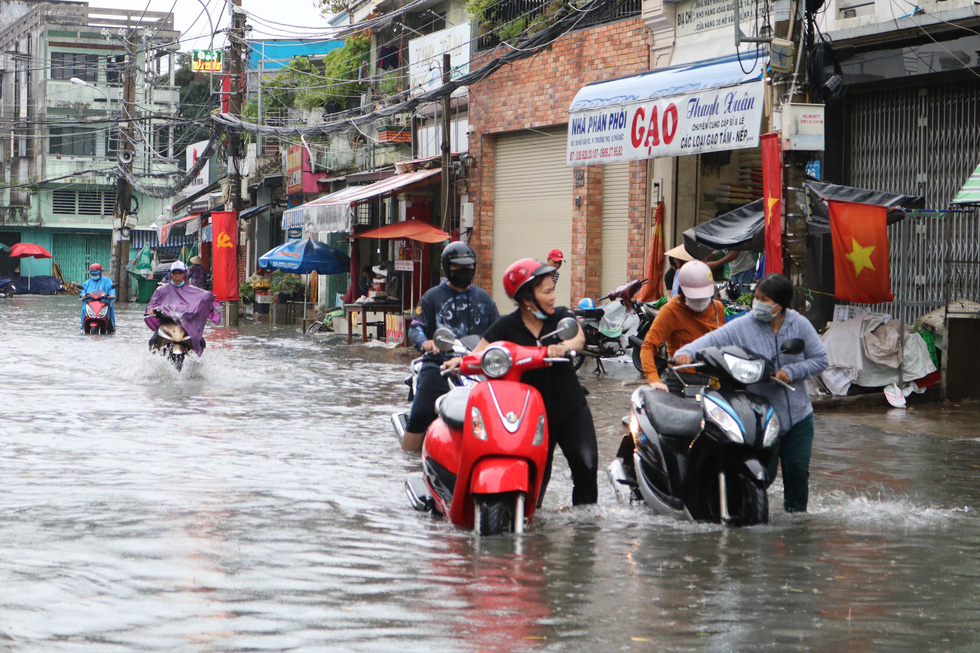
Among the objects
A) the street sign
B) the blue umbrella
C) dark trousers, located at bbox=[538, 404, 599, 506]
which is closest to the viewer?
dark trousers, located at bbox=[538, 404, 599, 506]

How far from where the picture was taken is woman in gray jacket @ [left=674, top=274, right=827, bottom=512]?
274 inches

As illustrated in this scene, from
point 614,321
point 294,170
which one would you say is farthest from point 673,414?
point 294,170

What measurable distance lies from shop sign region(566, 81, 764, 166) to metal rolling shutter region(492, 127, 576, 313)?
91.5 inches

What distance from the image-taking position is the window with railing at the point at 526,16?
64.4 ft

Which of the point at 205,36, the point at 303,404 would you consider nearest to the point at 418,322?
the point at 303,404

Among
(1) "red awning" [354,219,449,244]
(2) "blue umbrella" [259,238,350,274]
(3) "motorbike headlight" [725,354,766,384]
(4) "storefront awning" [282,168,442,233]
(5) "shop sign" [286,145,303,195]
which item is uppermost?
Answer: (5) "shop sign" [286,145,303,195]

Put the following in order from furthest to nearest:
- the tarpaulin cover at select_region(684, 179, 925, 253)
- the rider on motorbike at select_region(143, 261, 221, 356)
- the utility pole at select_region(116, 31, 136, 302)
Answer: the utility pole at select_region(116, 31, 136, 302) < the rider on motorbike at select_region(143, 261, 221, 356) < the tarpaulin cover at select_region(684, 179, 925, 253)

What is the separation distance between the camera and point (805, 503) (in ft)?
23.7

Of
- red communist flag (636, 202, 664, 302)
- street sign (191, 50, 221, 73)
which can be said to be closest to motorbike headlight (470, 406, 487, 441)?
red communist flag (636, 202, 664, 302)

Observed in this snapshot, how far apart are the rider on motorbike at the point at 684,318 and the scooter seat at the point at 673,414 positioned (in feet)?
1.21

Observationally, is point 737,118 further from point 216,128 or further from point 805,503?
point 216,128

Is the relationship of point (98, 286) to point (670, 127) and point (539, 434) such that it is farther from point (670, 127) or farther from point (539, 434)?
point (539, 434)

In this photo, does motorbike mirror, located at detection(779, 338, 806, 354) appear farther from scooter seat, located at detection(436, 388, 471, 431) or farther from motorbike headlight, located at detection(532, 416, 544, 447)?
scooter seat, located at detection(436, 388, 471, 431)

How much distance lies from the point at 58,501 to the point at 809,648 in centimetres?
477
